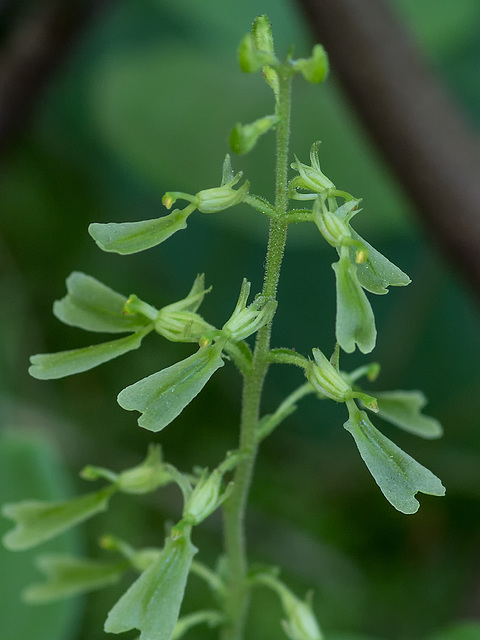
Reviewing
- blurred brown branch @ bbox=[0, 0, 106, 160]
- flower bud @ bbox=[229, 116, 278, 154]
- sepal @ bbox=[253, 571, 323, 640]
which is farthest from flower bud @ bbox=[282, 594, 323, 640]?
blurred brown branch @ bbox=[0, 0, 106, 160]

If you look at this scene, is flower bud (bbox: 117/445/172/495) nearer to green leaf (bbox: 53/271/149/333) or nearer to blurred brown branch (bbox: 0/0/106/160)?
green leaf (bbox: 53/271/149/333)

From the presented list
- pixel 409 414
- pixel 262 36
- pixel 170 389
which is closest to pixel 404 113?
pixel 409 414

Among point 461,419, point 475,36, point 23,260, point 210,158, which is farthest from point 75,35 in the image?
point 461,419

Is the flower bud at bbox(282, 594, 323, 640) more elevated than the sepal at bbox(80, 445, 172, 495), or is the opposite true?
the sepal at bbox(80, 445, 172, 495)

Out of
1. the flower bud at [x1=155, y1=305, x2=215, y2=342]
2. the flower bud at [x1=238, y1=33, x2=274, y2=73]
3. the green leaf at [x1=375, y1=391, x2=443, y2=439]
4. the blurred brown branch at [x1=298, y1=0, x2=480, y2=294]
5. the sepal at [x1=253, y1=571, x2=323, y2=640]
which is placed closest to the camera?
the flower bud at [x1=238, y1=33, x2=274, y2=73]

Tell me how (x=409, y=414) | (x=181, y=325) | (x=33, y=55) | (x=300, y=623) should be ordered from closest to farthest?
1. (x=181, y=325)
2. (x=300, y=623)
3. (x=409, y=414)
4. (x=33, y=55)

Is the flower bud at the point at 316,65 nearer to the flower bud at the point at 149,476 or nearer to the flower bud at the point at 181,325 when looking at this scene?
the flower bud at the point at 181,325

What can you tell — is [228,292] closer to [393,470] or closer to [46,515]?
[46,515]
